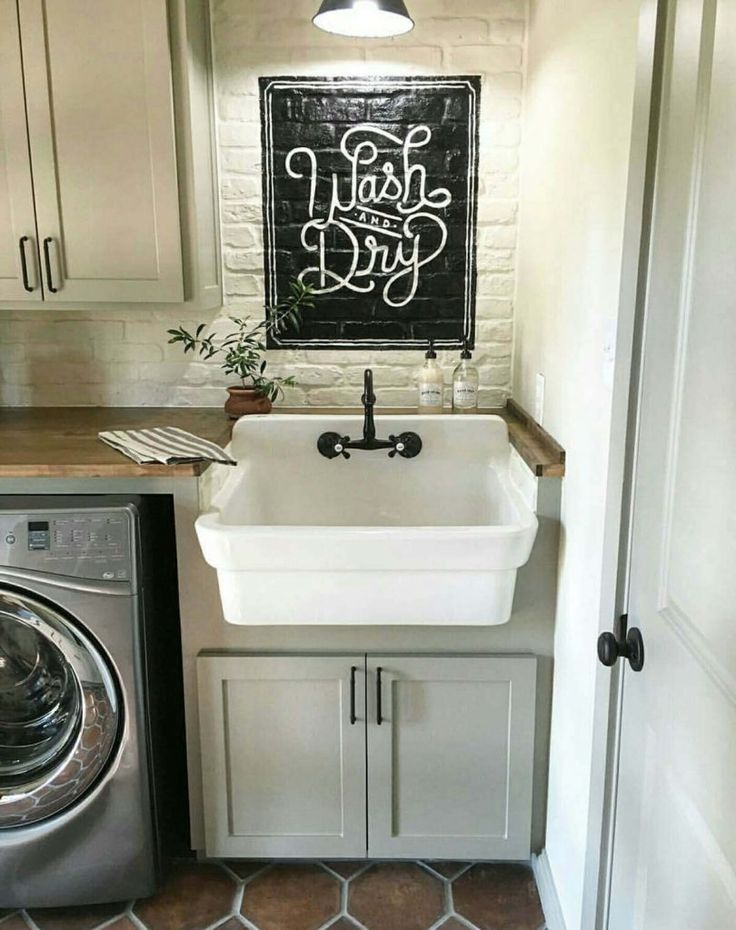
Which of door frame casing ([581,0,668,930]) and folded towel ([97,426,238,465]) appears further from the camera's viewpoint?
folded towel ([97,426,238,465])

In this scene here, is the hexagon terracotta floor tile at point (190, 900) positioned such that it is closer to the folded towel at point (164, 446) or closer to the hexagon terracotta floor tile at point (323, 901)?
the hexagon terracotta floor tile at point (323, 901)

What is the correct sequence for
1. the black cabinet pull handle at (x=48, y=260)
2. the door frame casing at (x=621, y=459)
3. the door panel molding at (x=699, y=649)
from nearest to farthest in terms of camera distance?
the door panel molding at (x=699, y=649) → the door frame casing at (x=621, y=459) → the black cabinet pull handle at (x=48, y=260)

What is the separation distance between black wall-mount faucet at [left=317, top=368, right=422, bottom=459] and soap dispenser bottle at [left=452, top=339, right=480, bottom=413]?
0.23 meters

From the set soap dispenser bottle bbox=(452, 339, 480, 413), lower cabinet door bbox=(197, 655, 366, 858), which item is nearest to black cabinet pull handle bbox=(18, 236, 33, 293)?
lower cabinet door bbox=(197, 655, 366, 858)

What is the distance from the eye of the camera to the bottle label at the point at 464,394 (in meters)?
2.30

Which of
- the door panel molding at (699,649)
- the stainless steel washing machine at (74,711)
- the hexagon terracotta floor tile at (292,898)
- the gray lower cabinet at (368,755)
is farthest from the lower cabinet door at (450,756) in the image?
the door panel molding at (699,649)

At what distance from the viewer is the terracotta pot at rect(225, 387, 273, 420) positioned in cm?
225

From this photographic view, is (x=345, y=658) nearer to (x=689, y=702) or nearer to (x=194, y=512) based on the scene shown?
(x=194, y=512)

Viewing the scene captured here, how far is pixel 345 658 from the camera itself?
1813 millimetres

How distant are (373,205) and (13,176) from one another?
99cm

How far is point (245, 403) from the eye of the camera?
2.25 metres

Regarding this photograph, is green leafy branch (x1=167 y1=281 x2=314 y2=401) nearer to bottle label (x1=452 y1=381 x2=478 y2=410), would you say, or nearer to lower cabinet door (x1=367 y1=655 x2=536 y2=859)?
bottle label (x1=452 y1=381 x2=478 y2=410)

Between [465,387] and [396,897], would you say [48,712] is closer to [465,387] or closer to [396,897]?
[396,897]

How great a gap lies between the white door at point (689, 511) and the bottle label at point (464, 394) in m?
1.16
